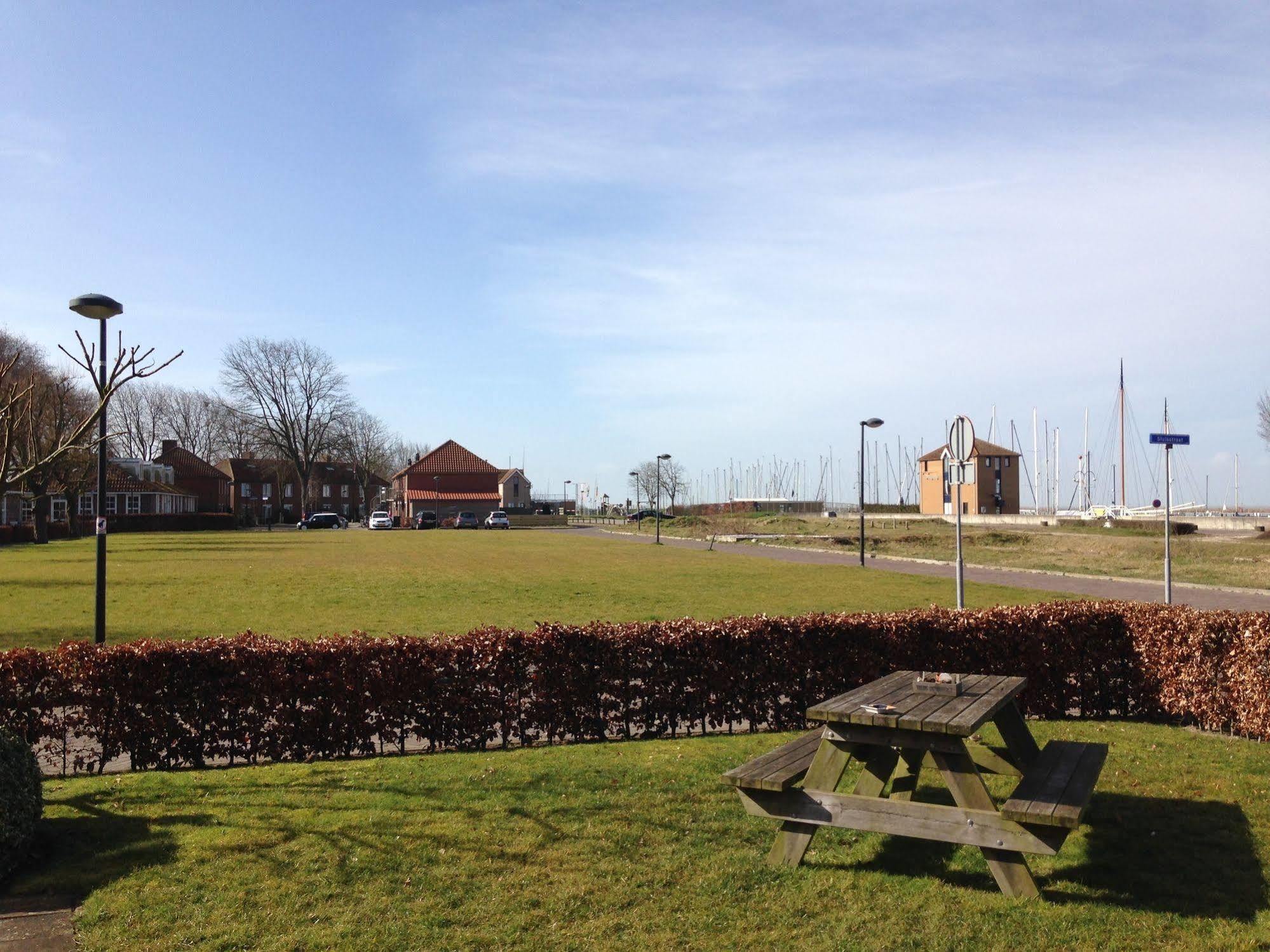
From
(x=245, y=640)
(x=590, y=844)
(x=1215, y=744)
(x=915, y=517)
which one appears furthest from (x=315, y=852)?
(x=915, y=517)

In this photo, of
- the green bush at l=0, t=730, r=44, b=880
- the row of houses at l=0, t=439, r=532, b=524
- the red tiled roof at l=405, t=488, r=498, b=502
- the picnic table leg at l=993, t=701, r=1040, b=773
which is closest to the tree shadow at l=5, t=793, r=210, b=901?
the green bush at l=0, t=730, r=44, b=880

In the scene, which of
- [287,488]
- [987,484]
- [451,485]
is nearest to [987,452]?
[987,484]

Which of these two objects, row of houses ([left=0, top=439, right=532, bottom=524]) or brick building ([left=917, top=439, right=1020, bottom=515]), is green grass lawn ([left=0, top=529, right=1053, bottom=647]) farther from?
brick building ([left=917, top=439, right=1020, bottom=515])

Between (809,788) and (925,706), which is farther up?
(925,706)

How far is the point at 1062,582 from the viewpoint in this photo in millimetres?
26812

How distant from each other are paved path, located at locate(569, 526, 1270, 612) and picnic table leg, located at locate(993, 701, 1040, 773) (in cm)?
826

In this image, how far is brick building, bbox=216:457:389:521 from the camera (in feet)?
319

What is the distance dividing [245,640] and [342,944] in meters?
4.25

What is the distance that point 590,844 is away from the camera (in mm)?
5711

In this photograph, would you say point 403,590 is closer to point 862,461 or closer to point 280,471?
point 862,461

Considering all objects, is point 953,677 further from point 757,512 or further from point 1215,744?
point 757,512

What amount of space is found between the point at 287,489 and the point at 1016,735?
369ft

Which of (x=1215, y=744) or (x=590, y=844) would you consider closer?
(x=590, y=844)

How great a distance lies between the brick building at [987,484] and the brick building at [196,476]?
6945 centimetres
